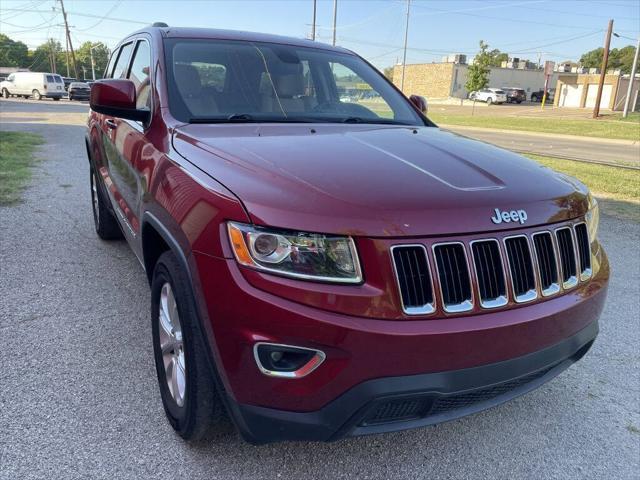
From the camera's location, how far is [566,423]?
8.70 ft

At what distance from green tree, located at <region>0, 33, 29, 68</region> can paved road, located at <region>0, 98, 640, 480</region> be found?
113 metres

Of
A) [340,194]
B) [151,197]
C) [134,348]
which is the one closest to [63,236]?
[134,348]

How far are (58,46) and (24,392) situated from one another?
121119 millimetres

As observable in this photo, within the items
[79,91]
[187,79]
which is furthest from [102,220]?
[79,91]

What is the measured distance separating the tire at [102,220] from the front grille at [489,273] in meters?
3.77

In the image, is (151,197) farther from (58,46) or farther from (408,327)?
(58,46)

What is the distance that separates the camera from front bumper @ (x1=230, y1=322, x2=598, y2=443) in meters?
1.74

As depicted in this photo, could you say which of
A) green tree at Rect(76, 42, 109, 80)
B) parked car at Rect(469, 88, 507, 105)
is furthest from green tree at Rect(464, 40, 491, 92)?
green tree at Rect(76, 42, 109, 80)

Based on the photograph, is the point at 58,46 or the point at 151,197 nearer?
the point at 151,197

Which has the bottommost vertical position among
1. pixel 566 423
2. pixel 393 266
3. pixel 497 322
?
pixel 566 423

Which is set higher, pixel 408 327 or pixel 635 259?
pixel 408 327

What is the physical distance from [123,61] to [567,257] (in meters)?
3.71

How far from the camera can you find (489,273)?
6.24 ft

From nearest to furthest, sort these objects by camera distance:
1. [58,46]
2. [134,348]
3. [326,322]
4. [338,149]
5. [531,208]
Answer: [326,322]
[531,208]
[338,149]
[134,348]
[58,46]
